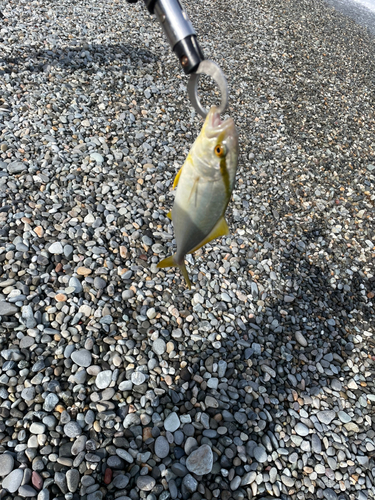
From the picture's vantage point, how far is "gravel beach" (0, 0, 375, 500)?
3.05 meters

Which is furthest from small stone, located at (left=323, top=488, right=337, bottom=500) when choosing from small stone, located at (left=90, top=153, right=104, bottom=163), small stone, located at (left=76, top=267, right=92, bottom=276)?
small stone, located at (left=90, top=153, right=104, bottom=163)

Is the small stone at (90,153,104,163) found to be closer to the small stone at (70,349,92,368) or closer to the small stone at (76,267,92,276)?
the small stone at (76,267,92,276)

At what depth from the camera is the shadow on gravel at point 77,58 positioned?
261 inches

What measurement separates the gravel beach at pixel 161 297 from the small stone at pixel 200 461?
0.01 meters

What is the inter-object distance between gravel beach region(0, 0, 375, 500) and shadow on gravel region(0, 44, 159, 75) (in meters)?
0.04

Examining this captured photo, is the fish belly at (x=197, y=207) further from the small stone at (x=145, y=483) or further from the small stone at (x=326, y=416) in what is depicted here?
the small stone at (x=326, y=416)

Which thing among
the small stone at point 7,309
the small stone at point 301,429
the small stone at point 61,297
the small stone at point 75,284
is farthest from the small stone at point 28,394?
the small stone at point 301,429

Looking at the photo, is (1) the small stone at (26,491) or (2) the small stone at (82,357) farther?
(2) the small stone at (82,357)

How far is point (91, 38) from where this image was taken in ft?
25.6

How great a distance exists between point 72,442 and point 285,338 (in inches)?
98.3

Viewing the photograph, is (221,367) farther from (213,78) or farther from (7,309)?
(213,78)

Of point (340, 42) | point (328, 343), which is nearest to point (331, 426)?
point (328, 343)

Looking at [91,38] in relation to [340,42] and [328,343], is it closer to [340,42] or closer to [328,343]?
[328,343]

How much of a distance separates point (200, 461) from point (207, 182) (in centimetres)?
251
